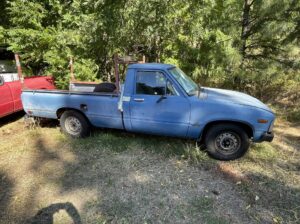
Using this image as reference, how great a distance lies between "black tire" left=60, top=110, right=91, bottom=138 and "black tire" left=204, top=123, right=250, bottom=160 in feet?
8.23

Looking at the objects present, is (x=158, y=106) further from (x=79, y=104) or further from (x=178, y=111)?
(x=79, y=104)

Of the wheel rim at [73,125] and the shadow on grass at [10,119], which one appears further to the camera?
the shadow on grass at [10,119]

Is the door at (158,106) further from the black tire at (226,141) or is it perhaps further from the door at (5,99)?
the door at (5,99)

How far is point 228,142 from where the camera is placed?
4.35 meters

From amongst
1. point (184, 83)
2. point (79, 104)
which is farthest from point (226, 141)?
point (79, 104)

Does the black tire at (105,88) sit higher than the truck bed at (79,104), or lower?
higher

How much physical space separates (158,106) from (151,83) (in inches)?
17.4

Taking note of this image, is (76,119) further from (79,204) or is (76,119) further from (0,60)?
(0,60)

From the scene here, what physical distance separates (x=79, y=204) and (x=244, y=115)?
2.88 meters

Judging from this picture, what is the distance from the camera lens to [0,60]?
25.6 ft

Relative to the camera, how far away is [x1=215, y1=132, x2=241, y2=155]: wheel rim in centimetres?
430

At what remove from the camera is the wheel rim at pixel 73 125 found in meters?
5.29

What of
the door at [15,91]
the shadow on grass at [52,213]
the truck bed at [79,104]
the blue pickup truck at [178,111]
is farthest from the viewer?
the door at [15,91]

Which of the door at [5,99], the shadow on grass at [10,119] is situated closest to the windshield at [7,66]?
the shadow on grass at [10,119]
